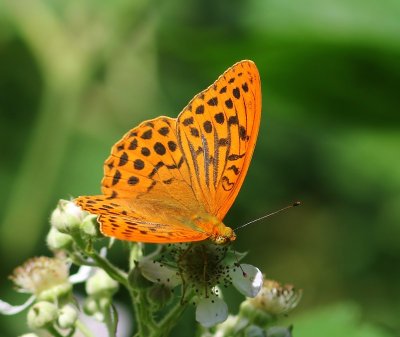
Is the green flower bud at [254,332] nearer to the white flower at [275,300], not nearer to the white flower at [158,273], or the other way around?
the white flower at [275,300]

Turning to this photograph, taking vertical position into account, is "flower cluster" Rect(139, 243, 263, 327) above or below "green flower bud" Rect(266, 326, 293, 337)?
above

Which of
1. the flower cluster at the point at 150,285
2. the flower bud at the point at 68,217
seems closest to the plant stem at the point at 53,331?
the flower cluster at the point at 150,285

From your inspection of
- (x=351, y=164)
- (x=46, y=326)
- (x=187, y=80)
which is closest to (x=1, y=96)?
(x=187, y=80)

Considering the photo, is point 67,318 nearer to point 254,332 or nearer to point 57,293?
point 57,293

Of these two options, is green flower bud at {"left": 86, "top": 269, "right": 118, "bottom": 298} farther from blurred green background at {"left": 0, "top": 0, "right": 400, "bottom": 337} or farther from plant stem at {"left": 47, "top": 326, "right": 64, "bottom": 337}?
blurred green background at {"left": 0, "top": 0, "right": 400, "bottom": 337}

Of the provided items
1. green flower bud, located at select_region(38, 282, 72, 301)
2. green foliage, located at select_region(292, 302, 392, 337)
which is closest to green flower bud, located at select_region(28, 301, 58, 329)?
green flower bud, located at select_region(38, 282, 72, 301)

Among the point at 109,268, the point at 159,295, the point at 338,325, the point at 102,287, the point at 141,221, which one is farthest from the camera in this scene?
the point at 338,325

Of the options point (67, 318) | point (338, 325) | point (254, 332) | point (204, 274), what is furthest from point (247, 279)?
point (338, 325)

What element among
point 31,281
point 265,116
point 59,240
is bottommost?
point 31,281

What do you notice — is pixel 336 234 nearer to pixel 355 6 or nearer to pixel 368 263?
pixel 368 263
